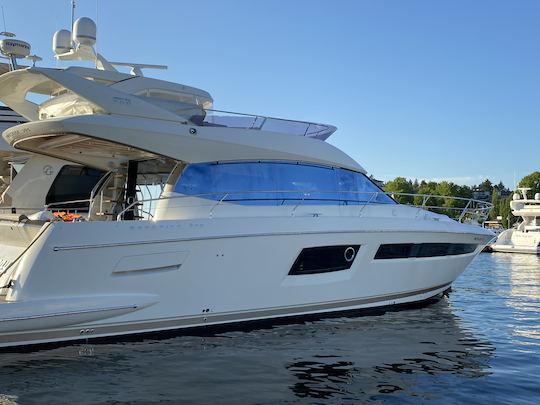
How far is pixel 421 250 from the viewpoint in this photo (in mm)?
9289

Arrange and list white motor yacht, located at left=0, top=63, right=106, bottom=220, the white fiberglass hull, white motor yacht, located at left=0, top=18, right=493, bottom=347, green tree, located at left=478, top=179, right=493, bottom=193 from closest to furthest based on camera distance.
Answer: the white fiberglass hull, white motor yacht, located at left=0, top=18, right=493, bottom=347, white motor yacht, located at left=0, top=63, right=106, bottom=220, green tree, located at left=478, top=179, right=493, bottom=193

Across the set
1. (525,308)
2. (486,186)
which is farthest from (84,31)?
(486,186)

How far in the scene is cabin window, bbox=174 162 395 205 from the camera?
797 centimetres

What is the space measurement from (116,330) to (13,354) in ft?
3.89

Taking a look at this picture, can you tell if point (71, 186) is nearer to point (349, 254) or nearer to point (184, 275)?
point (184, 275)

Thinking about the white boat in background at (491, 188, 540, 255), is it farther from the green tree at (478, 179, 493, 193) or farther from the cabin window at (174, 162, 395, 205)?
the green tree at (478, 179, 493, 193)

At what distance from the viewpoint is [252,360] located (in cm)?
643

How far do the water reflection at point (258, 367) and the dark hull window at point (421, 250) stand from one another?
1.29m

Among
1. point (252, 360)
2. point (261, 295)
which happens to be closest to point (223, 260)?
point (261, 295)

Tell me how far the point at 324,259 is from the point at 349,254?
0.45 m

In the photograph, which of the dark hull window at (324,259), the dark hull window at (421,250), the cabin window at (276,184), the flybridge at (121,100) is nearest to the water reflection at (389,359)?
the dark hull window at (324,259)

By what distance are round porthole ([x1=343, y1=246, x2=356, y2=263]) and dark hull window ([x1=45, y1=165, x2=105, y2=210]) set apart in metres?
5.01

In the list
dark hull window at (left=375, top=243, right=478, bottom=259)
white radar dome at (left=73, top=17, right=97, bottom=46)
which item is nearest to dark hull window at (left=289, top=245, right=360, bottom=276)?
dark hull window at (left=375, top=243, right=478, bottom=259)

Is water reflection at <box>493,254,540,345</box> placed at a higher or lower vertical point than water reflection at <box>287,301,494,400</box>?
lower
